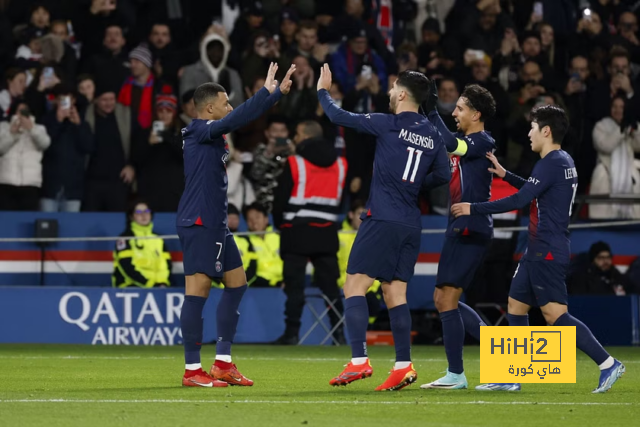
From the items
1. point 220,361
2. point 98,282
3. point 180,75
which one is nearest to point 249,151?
point 180,75

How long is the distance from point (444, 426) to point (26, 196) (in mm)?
10479

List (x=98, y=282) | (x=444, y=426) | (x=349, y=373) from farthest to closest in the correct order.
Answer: (x=98, y=282), (x=349, y=373), (x=444, y=426)

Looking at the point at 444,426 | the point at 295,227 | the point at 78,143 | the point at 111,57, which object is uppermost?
the point at 111,57

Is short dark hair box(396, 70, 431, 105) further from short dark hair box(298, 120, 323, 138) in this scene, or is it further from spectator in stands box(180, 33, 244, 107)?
spectator in stands box(180, 33, 244, 107)

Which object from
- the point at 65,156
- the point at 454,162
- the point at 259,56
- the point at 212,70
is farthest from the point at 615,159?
the point at 454,162

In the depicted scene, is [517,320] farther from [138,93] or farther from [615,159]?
[615,159]

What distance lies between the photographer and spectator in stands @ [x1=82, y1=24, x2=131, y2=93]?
1756 cm

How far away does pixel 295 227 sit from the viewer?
15.6m

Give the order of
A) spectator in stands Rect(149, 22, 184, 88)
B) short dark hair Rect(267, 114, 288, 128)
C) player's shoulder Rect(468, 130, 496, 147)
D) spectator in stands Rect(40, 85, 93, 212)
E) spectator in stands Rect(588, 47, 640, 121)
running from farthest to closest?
1. spectator in stands Rect(588, 47, 640, 121)
2. spectator in stands Rect(149, 22, 184, 88)
3. short dark hair Rect(267, 114, 288, 128)
4. spectator in stands Rect(40, 85, 93, 212)
5. player's shoulder Rect(468, 130, 496, 147)

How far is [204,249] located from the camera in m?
9.65

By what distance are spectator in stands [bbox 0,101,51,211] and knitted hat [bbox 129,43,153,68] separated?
1.83 metres

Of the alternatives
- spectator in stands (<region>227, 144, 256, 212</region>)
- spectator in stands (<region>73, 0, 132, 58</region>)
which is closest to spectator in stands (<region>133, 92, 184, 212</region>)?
spectator in stands (<region>227, 144, 256, 212</region>)

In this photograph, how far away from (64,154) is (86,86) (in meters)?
0.96

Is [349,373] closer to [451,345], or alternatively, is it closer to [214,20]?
[451,345]
